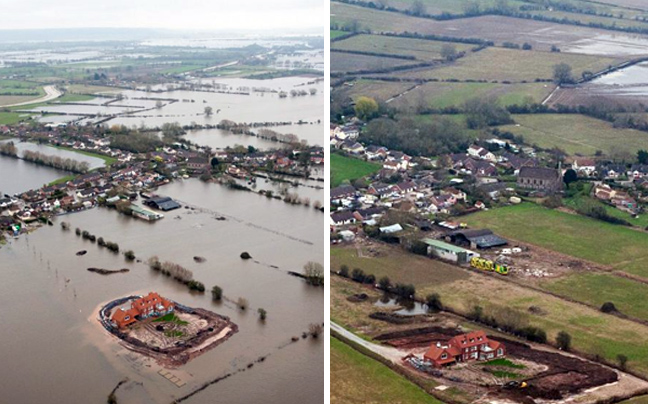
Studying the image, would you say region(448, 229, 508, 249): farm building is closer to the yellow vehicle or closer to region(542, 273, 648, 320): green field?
the yellow vehicle

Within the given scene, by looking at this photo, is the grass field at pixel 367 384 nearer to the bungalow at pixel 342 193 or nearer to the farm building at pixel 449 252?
the farm building at pixel 449 252

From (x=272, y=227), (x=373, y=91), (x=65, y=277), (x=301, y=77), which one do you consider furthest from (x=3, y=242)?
(x=301, y=77)

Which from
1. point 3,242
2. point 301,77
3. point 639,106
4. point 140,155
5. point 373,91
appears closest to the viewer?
point 3,242

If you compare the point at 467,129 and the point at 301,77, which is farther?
the point at 301,77

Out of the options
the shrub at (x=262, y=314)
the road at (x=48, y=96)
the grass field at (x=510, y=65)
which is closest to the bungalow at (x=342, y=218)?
the shrub at (x=262, y=314)

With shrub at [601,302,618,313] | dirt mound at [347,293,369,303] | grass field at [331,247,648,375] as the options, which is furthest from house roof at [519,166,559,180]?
dirt mound at [347,293,369,303]

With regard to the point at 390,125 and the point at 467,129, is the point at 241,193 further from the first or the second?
the point at 467,129

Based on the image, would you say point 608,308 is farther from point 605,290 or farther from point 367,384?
point 367,384
